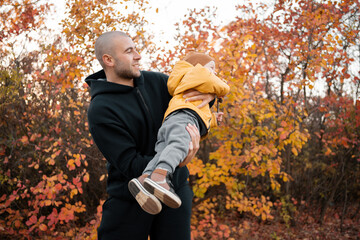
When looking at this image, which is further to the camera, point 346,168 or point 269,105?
point 346,168

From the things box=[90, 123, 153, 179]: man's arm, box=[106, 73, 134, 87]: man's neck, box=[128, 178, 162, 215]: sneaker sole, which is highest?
box=[106, 73, 134, 87]: man's neck

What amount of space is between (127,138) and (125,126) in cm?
8

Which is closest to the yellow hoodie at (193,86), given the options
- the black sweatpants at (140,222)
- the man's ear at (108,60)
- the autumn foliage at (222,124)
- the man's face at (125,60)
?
the man's face at (125,60)

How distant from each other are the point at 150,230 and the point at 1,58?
4.79 metres

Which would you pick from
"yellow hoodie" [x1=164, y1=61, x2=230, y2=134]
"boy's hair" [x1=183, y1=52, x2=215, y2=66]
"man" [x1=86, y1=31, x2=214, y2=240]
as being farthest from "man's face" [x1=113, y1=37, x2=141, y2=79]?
"boy's hair" [x1=183, y1=52, x2=215, y2=66]

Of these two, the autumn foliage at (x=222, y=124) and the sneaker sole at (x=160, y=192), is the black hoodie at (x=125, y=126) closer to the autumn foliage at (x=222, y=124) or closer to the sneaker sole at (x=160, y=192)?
the sneaker sole at (x=160, y=192)

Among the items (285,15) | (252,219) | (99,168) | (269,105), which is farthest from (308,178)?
(99,168)

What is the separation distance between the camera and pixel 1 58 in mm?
5059

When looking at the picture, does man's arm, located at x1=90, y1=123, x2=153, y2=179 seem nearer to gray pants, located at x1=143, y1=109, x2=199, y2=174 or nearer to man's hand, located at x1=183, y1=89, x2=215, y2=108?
gray pants, located at x1=143, y1=109, x2=199, y2=174

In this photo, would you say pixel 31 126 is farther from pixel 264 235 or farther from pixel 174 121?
pixel 264 235

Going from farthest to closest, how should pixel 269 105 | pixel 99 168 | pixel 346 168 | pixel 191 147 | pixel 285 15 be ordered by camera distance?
pixel 346 168, pixel 99 168, pixel 285 15, pixel 269 105, pixel 191 147

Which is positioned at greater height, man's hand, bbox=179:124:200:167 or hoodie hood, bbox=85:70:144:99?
hoodie hood, bbox=85:70:144:99

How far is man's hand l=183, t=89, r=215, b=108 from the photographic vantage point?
5.84ft

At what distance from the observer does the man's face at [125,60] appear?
5.78 feet
